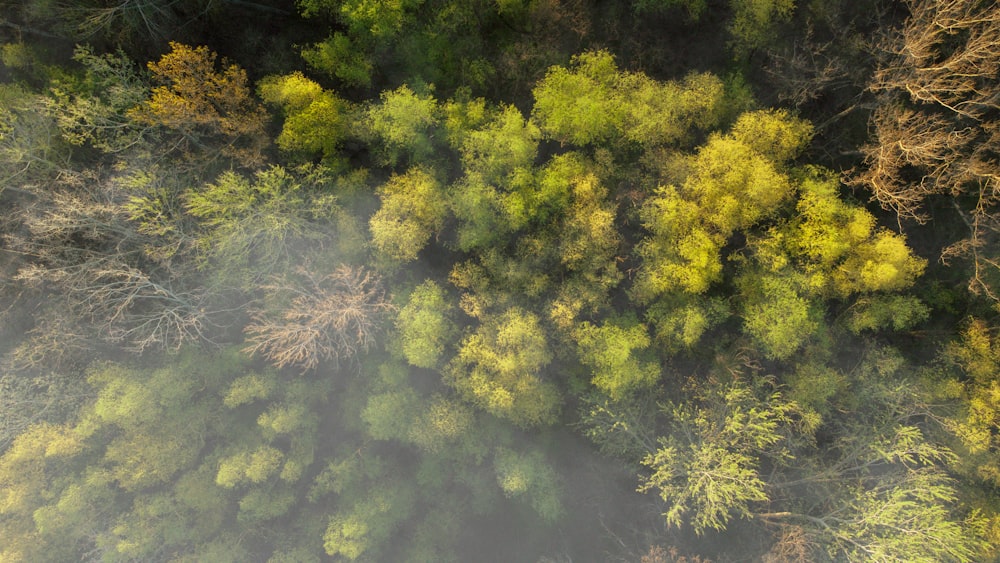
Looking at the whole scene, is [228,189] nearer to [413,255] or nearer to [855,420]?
[413,255]

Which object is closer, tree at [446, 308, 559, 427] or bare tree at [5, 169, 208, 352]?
bare tree at [5, 169, 208, 352]

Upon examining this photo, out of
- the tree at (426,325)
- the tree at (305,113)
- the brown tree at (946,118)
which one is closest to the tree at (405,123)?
the tree at (305,113)

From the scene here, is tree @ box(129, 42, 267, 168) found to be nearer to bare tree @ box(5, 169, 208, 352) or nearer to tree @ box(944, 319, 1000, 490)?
bare tree @ box(5, 169, 208, 352)

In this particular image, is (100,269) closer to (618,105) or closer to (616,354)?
(616,354)

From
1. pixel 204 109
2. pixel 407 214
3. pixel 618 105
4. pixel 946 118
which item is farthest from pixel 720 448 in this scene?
pixel 204 109

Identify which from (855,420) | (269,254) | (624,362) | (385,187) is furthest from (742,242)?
(269,254)

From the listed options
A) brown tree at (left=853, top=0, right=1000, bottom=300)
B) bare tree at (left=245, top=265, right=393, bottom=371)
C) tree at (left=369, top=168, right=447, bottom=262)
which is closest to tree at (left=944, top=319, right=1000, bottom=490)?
brown tree at (left=853, top=0, right=1000, bottom=300)
